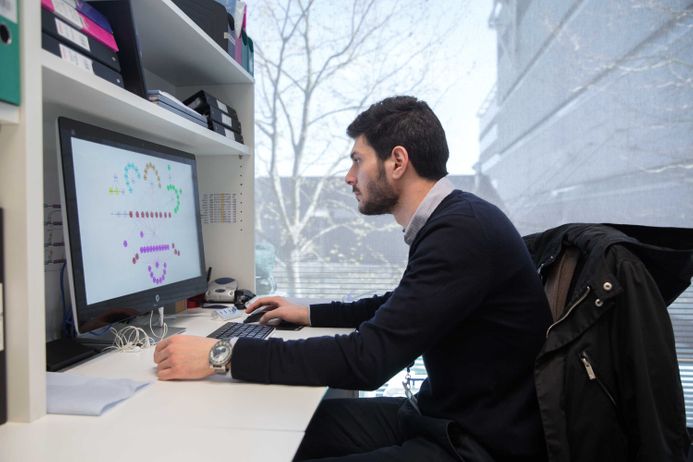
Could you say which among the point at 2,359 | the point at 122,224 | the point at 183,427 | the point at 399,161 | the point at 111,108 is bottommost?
the point at 183,427

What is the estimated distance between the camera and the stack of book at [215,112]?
1.57m

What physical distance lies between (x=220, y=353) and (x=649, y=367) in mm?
844

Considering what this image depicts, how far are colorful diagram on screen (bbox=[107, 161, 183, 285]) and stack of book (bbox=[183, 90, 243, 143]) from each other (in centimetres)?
32

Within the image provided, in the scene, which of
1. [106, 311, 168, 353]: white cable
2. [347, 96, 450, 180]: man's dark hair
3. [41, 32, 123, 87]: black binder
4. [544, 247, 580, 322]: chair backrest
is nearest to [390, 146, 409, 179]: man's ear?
[347, 96, 450, 180]: man's dark hair

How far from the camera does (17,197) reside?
68 cm

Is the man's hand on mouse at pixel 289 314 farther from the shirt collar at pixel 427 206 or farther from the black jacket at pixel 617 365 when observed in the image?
the black jacket at pixel 617 365

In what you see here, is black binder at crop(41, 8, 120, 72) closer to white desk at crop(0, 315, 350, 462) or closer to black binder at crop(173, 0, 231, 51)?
black binder at crop(173, 0, 231, 51)

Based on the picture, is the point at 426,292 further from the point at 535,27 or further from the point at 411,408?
the point at 535,27

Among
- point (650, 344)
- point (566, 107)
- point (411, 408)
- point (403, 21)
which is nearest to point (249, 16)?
point (403, 21)

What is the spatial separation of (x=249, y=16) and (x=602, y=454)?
7.13 ft

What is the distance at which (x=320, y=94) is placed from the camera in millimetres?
2104

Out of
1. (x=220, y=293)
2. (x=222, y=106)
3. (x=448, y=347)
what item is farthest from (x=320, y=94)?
(x=448, y=347)

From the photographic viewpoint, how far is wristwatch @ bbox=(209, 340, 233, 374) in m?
0.86

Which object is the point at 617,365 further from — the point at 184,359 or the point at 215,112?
the point at 215,112
